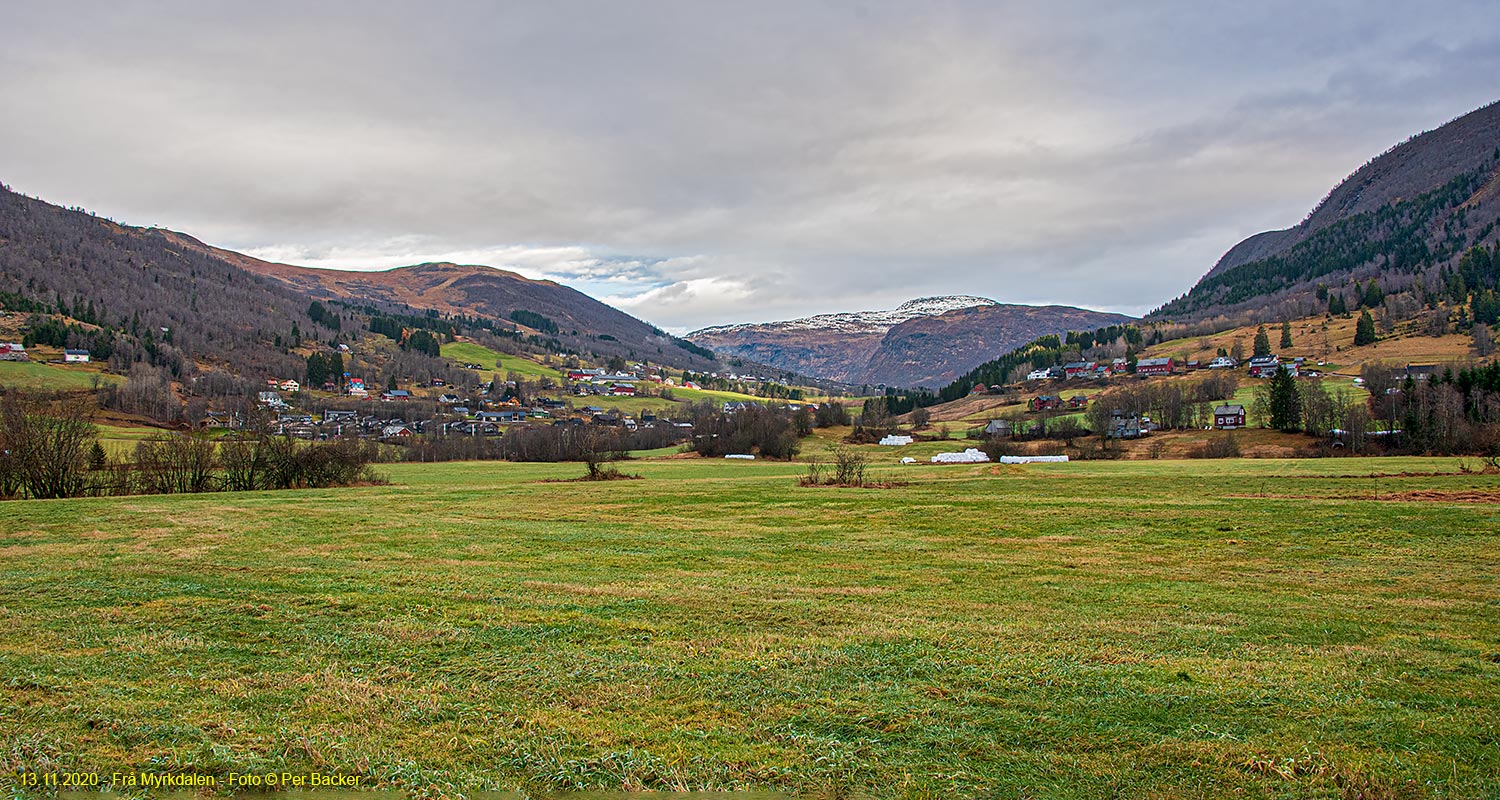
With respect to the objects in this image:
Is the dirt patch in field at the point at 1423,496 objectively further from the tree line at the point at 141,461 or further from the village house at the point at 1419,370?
the village house at the point at 1419,370

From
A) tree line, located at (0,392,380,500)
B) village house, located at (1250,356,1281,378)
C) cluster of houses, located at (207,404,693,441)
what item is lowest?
tree line, located at (0,392,380,500)

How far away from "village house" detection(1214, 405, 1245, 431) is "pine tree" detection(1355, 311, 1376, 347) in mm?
99863

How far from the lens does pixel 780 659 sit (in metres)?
10.5

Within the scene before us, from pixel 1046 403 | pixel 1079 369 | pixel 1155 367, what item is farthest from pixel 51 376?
pixel 1155 367

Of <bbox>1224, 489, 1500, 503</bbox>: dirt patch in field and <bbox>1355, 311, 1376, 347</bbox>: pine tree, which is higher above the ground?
<bbox>1355, 311, 1376, 347</bbox>: pine tree

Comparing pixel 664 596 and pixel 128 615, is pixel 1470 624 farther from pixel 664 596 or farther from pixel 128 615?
pixel 128 615

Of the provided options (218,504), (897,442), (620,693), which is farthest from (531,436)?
(620,693)

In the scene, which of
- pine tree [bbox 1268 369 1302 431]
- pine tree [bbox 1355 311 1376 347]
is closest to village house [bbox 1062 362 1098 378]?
pine tree [bbox 1355 311 1376 347]

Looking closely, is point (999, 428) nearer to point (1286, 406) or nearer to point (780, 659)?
point (1286, 406)

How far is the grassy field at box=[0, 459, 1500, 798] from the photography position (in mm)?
6965

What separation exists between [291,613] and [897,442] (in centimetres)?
10121

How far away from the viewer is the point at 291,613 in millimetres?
12766

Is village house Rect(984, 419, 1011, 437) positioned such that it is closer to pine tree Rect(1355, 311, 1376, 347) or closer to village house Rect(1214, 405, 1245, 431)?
village house Rect(1214, 405, 1245, 431)

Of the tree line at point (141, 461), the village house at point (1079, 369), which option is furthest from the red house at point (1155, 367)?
the tree line at point (141, 461)
